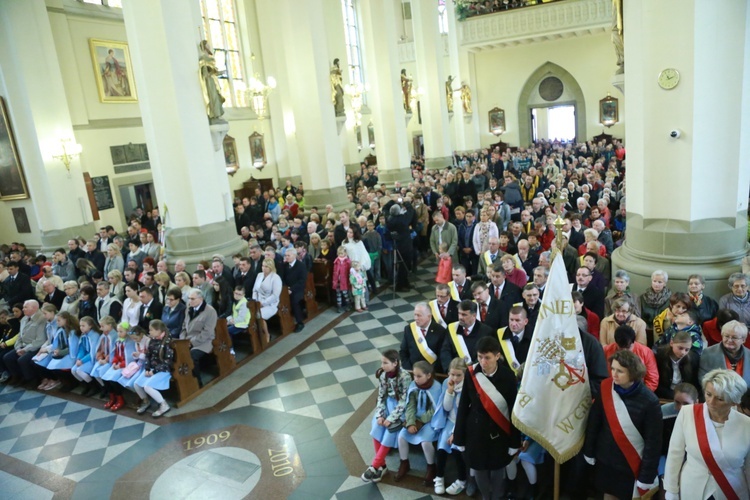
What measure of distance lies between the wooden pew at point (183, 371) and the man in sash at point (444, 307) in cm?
313

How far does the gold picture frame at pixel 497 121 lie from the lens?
90.7 ft

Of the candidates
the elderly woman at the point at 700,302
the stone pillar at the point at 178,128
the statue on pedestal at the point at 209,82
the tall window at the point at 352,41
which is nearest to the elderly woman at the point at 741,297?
the elderly woman at the point at 700,302

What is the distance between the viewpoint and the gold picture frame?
27.7 metres

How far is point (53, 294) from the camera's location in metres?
8.93

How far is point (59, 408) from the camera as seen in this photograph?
7117 mm

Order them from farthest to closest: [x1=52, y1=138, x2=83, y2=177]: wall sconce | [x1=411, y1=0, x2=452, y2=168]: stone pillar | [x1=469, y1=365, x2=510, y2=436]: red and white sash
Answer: [x1=411, y1=0, x2=452, y2=168]: stone pillar
[x1=52, y1=138, x2=83, y2=177]: wall sconce
[x1=469, y1=365, x2=510, y2=436]: red and white sash

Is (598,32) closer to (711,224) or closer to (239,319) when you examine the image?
(711,224)

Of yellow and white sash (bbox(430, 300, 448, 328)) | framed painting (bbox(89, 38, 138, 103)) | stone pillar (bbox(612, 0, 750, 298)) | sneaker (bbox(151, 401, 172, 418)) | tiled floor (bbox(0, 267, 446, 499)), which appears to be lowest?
tiled floor (bbox(0, 267, 446, 499))

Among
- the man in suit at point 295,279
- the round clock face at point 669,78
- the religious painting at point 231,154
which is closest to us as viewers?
the round clock face at point 669,78

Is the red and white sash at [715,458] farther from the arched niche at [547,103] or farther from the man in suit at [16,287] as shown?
the arched niche at [547,103]

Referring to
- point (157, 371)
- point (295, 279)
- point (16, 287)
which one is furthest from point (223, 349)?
point (16, 287)

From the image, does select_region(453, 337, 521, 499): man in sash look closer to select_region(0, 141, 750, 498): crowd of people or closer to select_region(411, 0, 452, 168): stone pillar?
select_region(0, 141, 750, 498): crowd of people

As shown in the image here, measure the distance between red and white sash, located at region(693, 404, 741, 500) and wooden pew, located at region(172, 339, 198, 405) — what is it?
5.48 meters

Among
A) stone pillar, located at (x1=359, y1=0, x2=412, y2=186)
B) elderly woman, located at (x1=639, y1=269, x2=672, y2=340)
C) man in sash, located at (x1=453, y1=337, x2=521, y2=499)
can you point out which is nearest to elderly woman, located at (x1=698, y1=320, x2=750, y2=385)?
elderly woman, located at (x1=639, y1=269, x2=672, y2=340)
